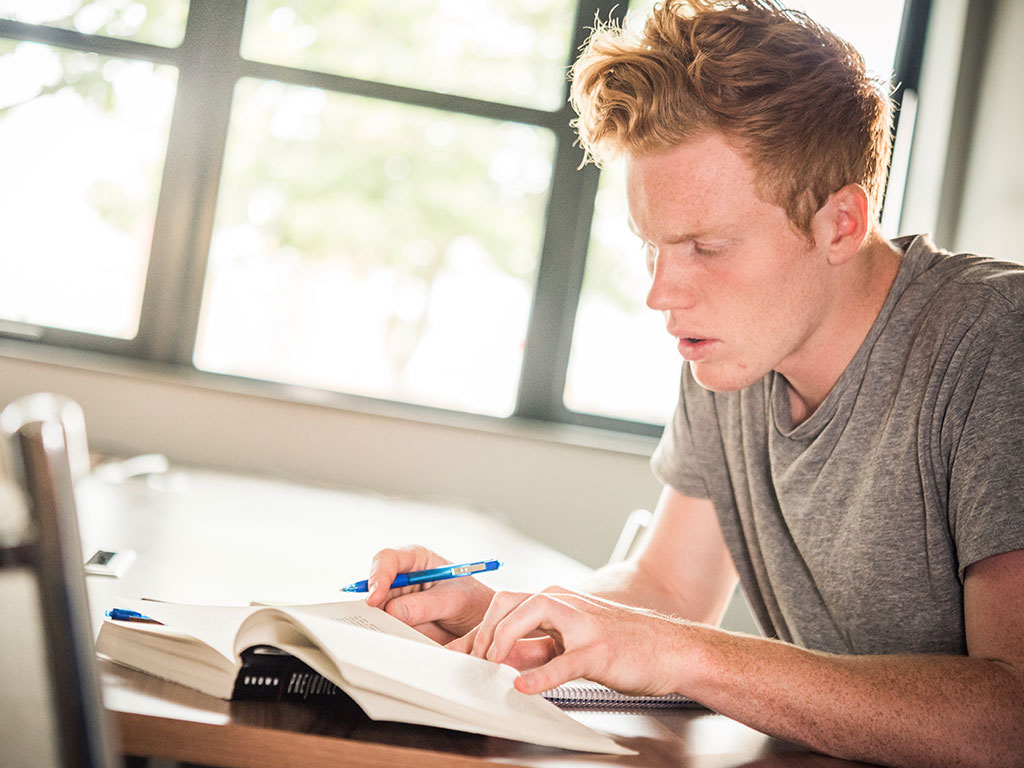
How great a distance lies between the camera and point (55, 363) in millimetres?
3184

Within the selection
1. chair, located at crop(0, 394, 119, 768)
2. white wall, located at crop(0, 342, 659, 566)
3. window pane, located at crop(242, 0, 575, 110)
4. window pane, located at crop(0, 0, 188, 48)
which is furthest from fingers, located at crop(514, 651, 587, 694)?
window pane, located at crop(0, 0, 188, 48)

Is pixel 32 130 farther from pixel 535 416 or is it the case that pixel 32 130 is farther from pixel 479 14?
pixel 535 416

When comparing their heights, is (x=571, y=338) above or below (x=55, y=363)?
above

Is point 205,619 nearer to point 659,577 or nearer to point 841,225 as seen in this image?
point 659,577

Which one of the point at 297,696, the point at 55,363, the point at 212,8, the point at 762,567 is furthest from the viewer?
the point at 212,8

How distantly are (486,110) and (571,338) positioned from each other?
2.85 ft

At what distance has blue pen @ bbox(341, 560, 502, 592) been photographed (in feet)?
3.32

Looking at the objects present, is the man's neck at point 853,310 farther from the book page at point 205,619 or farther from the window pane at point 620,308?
the window pane at point 620,308

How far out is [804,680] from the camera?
2.75 feet

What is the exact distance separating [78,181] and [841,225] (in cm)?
306

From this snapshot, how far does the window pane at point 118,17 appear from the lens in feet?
11.3

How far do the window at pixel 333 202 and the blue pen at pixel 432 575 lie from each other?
2500 millimetres

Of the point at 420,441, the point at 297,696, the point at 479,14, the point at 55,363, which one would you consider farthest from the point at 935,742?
the point at 479,14

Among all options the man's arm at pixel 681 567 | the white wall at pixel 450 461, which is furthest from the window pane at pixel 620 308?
the man's arm at pixel 681 567
